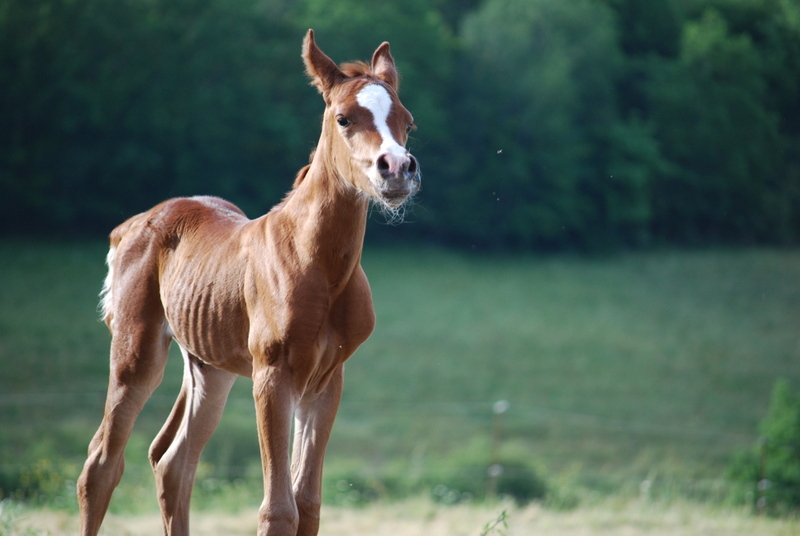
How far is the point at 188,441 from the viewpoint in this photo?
4.20 metres

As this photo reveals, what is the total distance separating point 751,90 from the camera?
15672 millimetres

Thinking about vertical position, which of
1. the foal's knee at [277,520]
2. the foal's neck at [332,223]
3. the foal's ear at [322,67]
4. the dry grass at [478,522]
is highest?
the foal's ear at [322,67]

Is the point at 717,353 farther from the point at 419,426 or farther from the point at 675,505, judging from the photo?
the point at 675,505

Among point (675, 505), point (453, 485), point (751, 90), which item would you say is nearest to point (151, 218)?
point (675, 505)

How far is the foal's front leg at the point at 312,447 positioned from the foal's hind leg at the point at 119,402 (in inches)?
38.6

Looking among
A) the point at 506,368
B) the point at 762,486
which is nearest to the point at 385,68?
A: the point at 762,486

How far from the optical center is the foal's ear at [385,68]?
353 cm

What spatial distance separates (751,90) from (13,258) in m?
19.7

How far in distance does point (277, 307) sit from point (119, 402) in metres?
1.33

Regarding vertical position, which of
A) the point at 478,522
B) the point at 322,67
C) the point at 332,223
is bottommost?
the point at 478,522

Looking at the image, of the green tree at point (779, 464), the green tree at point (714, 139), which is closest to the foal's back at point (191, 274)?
the green tree at point (779, 464)

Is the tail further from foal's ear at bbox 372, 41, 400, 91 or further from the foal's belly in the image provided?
foal's ear at bbox 372, 41, 400, 91

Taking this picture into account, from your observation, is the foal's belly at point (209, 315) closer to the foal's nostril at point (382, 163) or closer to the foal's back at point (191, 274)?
the foal's back at point (191, 274)

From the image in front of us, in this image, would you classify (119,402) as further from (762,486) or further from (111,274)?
(762,486)
